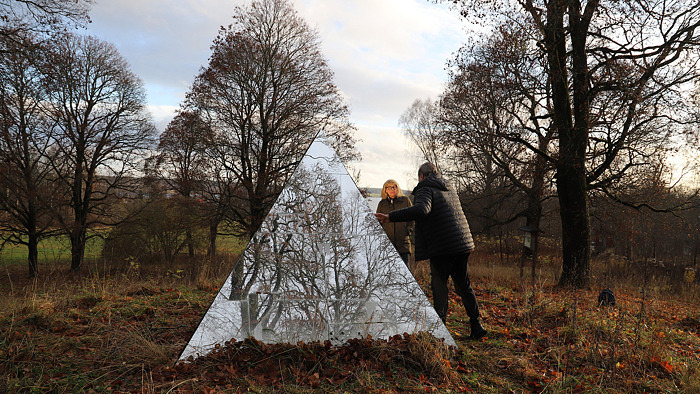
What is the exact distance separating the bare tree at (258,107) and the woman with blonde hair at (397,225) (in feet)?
33.7

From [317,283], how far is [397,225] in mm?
2174

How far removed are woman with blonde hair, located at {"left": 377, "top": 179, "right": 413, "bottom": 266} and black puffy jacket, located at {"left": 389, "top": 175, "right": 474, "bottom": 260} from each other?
150 cm

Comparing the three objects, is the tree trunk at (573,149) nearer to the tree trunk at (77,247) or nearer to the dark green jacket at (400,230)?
the dark green jacket at (400,230)

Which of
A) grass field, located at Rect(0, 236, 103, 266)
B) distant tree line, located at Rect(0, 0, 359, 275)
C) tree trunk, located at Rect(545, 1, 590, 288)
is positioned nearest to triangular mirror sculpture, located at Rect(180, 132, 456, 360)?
tree trunk, located at Rect(545, 1, 590, 288)

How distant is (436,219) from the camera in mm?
3811

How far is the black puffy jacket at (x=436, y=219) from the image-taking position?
12.3ft

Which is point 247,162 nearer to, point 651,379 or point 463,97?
point 463,97

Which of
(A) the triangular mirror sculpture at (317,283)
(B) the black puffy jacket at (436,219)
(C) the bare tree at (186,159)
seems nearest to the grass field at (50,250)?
(C) the bare tree at (186,159)

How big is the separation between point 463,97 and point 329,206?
1179 cm

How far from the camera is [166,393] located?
262cm

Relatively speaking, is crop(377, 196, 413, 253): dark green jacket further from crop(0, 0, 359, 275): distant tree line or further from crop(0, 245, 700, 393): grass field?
crop(0, 0, 359, 275): distant tree line

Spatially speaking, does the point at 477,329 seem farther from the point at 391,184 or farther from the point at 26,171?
the point at 26,171

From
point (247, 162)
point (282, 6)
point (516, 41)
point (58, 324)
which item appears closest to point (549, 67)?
A: point (516, 41)

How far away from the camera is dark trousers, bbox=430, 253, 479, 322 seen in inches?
151
